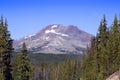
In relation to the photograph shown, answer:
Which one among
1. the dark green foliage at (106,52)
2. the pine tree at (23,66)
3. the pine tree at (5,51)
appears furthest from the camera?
the dark green foliage at (106,52)

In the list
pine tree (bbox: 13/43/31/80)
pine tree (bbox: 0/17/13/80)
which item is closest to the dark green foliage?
pine tree (bbox: 13/43/31/80)

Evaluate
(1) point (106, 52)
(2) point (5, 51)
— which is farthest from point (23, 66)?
(1) point (106, 52)

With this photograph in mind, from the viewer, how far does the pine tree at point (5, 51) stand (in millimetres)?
58125

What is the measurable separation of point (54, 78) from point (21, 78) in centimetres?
12532

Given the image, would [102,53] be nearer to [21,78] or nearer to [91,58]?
[91,58]

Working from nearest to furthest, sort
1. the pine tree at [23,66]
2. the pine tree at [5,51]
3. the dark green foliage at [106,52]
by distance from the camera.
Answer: the pine tree at [5,51] → the pine tree at [23,66] → the dark green foliage at [106,52]

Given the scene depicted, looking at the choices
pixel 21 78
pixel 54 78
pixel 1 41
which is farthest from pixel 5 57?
pixel 54 78

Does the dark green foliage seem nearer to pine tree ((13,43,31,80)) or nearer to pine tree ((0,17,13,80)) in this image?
pine tree ((13,43,31,80))

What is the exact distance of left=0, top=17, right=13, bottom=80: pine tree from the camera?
58.1 m

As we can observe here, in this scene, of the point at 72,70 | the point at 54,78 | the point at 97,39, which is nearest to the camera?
the point at 97,39

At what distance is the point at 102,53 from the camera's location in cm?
8575

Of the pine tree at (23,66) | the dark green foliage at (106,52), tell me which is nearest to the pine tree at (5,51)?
the pine tree at (23,66)

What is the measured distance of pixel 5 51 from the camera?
58.1 metres

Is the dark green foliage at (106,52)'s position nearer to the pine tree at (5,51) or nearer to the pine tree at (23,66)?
the pine tree at (23,66)
